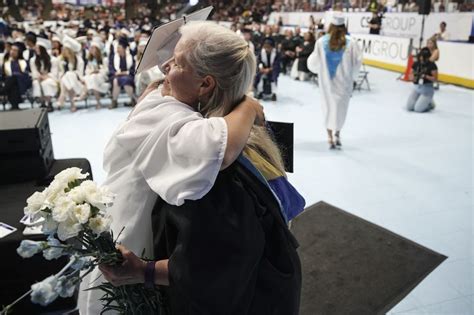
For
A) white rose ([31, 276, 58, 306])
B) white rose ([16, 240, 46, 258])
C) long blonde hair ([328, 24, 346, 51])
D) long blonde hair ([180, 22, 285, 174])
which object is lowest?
white rose ([31, 276, 58, 306])

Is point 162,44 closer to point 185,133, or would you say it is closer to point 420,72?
point 185,133

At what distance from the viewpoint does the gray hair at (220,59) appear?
124cm

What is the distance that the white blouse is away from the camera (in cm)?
114

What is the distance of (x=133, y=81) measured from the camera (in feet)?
30.2

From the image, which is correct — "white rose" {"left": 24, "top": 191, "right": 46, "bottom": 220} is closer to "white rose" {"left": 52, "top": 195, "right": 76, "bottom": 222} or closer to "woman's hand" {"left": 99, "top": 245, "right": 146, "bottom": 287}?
"white rose" {"left": 52, "top": 195, "right": 76, "bottom": 222}

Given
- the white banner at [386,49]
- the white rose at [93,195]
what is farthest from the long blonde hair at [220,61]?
the white banner at [386,49]

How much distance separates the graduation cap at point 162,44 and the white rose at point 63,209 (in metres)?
0.66

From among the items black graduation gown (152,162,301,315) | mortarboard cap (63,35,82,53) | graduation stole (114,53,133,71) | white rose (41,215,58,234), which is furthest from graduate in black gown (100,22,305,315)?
mortarboard cap (63,35,82,53)

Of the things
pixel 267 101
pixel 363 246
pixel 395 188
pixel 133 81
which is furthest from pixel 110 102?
pixel 363 246

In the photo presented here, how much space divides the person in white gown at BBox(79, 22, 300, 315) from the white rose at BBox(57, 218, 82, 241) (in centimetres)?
23

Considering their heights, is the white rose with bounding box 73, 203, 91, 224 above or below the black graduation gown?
above

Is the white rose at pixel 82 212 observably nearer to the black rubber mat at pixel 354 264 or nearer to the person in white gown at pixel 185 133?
the person in white gown at pixel 185 133

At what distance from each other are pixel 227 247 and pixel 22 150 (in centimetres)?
198

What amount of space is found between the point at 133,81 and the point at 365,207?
6371 mm
